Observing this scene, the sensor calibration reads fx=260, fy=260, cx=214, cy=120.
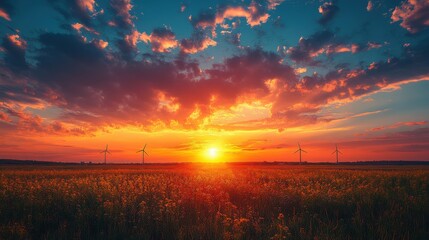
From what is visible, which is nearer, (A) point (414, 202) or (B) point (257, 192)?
(A) point (414, 202)

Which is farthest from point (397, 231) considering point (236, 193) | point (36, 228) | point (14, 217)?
point (14, 217)

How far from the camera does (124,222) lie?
7.76 m

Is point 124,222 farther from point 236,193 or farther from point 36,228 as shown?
point 236,193

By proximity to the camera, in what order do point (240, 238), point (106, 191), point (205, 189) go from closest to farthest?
point (240, 238), point (106, 191), point (205, 189)

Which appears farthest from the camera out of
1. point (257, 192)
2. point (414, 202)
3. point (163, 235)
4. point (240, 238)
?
point (257, 192)

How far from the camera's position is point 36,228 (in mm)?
7828

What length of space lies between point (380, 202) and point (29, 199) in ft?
45.3

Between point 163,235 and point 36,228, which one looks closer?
point 163,235

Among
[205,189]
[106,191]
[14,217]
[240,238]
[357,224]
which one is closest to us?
[240,238]

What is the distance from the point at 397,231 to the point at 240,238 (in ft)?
14.3

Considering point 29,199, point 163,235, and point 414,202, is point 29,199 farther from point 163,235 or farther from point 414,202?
point 414,202

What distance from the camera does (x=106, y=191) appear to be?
11.3 metres

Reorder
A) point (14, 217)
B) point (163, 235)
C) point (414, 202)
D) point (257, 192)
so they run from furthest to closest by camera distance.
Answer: point (257, 192) → point (414, 202) → point (14, 217) → point (163, 235)

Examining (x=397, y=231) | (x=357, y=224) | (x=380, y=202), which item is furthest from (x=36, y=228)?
(x=380, y=202)
